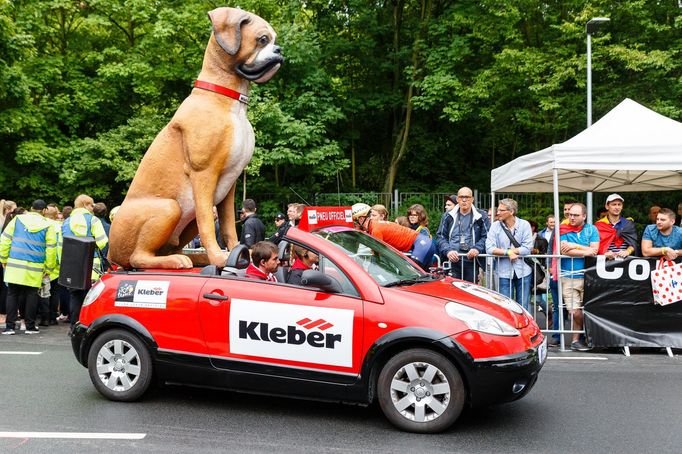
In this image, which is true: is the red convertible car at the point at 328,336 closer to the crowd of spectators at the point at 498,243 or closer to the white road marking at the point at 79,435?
the white road marking at the point at 79,435

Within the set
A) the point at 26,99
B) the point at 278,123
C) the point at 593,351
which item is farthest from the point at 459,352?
the point at 26,99

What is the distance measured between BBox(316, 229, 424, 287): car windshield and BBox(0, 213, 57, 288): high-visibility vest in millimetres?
5680

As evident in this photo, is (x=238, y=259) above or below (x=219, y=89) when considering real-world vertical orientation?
below

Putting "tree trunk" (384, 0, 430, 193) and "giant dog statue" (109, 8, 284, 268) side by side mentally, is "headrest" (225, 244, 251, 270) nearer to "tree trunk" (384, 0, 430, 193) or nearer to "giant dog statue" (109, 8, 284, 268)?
"giant dog statue" (109, 8, 284, 268)

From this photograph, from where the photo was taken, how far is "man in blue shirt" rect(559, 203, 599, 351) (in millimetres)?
8383

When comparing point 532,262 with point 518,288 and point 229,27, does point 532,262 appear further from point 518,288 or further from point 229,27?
point 229,27

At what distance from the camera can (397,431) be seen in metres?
4.88

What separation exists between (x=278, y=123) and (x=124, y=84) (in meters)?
5.47

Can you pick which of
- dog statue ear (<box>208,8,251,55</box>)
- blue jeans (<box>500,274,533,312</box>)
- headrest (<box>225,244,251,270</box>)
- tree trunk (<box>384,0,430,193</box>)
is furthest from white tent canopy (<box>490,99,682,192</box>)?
tree trunk (<box>384,0,430,193</box>)

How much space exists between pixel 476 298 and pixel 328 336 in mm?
1249

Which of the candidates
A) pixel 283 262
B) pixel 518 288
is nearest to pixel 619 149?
pixel 518 288

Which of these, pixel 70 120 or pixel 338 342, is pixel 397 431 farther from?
pixel 70 120

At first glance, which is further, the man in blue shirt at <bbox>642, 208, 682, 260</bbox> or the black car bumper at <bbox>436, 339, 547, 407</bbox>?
the man in blue shirt at <bbox>642, 208, 682, 260</bbox>

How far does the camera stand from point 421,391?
15.6 feet
